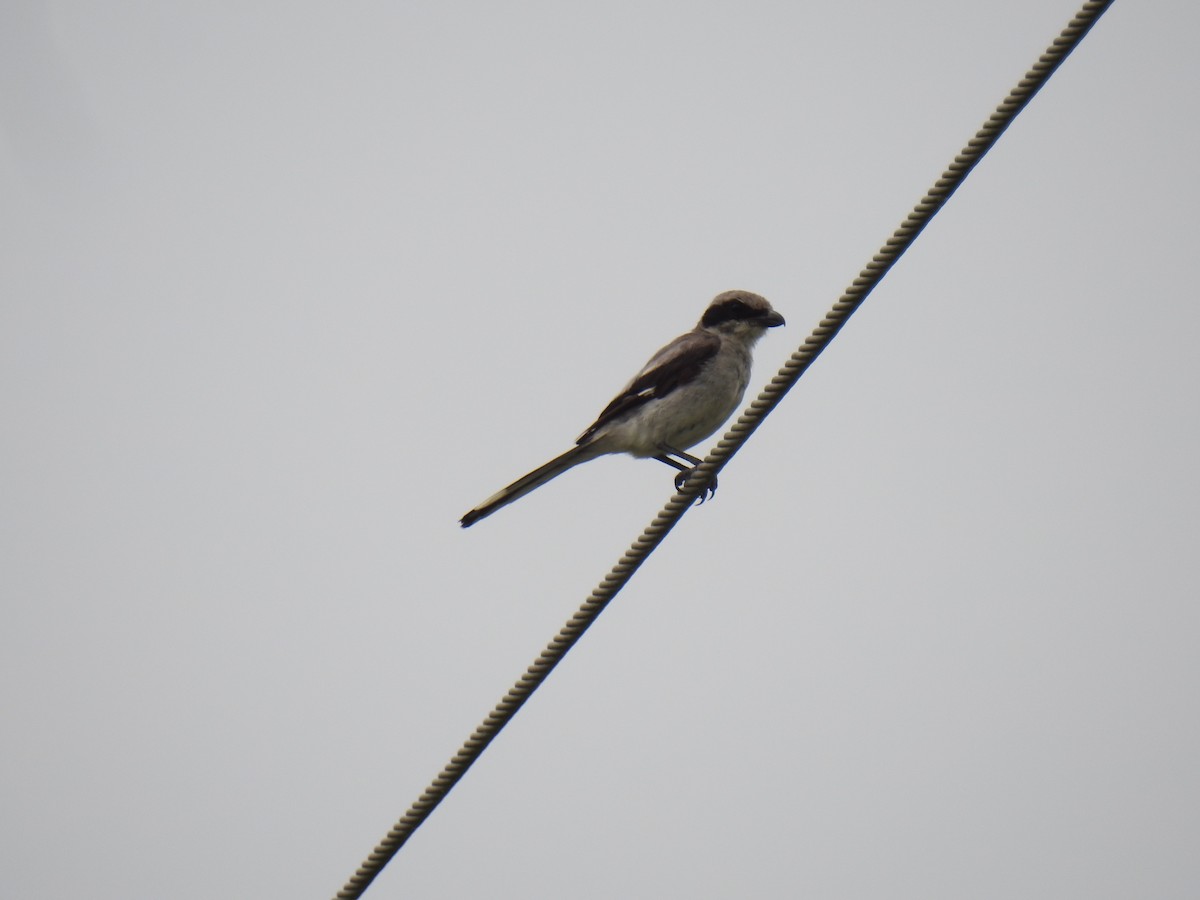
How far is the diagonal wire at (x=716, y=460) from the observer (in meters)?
3.71

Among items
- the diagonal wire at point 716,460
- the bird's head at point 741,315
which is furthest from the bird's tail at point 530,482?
the diagonal wire at point 716,460

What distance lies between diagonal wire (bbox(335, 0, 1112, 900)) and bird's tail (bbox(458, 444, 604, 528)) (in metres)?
1.58

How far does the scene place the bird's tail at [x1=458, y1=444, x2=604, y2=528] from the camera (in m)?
6.02

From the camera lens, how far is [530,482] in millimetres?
6367

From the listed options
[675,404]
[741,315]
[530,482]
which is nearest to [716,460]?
[530,482]

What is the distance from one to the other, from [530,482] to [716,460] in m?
1.91

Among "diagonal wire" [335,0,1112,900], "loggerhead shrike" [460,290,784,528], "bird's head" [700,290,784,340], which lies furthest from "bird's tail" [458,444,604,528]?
"diagonal wire" [335,0,1112,900]

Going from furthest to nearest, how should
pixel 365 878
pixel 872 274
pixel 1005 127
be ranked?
1. pixel 365 878
2. pixel 872 274
3. pixel 1005 127

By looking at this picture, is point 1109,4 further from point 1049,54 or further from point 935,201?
point 935,201

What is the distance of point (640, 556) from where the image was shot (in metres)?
4.49

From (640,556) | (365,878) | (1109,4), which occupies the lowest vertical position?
(365,878)

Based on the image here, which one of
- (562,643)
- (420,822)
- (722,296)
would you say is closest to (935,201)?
(562,643)

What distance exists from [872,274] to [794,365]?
410 mm

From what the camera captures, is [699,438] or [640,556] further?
[699,438]
